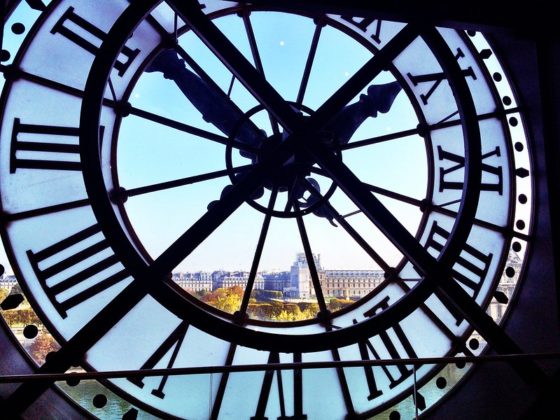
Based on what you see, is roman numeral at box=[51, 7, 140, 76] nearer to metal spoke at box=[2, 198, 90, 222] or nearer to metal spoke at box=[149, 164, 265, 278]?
metal spoke at box=[2, 198, 90, 222]

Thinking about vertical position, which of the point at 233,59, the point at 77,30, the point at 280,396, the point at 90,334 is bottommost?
the point at 280,396

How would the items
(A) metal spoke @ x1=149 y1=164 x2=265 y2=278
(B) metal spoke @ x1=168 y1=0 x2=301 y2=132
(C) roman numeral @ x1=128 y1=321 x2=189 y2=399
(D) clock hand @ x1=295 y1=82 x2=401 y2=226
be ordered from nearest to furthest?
(A) metal spoke @ x1=149 y1=164 x2=265 y2=278 < (B) metal spoke @ x1=168 y1=0 x2=301 y2=132 < (C) roman numeral @ x1=128 y1=321 x2=189 y2=399 < (D) clock hand @ x1=295 y1=82 x2=401 y2=226

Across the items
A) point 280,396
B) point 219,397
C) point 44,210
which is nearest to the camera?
point 219,397

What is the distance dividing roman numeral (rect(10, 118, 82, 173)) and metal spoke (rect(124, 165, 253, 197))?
1.67 feet

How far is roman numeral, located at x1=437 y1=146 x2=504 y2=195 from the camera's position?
425cm

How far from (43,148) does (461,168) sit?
3979 mm

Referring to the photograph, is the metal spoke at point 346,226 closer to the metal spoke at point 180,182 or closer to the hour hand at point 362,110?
the hour hand at point 362,110

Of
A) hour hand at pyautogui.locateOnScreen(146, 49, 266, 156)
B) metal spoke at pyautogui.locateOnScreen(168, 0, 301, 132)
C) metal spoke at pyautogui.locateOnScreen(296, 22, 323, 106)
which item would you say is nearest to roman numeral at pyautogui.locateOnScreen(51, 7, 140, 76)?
hour hand at pyautogui.locateOnScreen(146, 49, 266, 156)

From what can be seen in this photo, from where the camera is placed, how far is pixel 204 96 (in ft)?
12.1

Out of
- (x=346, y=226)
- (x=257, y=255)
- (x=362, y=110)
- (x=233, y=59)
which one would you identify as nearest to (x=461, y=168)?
(x=362, y=110)

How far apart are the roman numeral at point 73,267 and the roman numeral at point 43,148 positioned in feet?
2.00

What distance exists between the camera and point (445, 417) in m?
2.72

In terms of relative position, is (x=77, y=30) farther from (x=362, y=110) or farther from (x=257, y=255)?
(x=362, y=110)

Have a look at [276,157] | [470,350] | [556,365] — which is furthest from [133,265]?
[470,350]
